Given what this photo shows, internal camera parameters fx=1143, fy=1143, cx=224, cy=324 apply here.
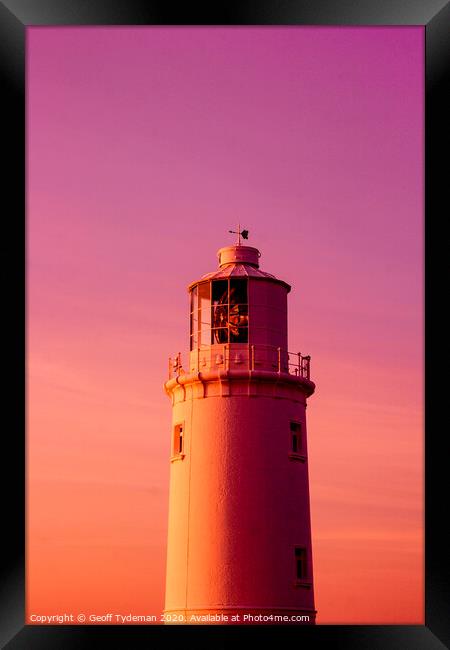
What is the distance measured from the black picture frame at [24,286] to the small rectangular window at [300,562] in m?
10.1

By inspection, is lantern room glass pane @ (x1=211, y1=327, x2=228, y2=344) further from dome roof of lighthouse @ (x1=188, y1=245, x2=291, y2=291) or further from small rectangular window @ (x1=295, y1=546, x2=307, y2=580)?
small rectangular window @ (x1=295, y1=546, x2=307, y2=580)

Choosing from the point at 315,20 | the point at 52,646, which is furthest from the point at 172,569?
the point at 315,20

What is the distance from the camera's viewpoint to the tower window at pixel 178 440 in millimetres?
24467

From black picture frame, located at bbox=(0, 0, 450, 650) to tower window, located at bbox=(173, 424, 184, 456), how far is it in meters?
11.0

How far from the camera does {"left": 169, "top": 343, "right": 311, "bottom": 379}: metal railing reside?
948 inches

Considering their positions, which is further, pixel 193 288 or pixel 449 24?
pixel 193 288

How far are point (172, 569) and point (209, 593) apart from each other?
4.46 feet

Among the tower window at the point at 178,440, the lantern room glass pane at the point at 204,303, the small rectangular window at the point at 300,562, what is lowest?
the small rectangular window at the point at 300,562

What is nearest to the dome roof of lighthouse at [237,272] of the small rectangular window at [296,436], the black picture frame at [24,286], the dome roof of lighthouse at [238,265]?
the dome roof of lighthouse at [238,265]

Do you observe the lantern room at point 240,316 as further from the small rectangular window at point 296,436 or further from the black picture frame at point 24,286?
the black picture frame at point 24,286

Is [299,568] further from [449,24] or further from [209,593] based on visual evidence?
[449,24]

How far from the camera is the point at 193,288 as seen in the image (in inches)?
989

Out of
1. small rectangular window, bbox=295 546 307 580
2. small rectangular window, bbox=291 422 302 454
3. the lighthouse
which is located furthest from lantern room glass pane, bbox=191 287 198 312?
small rectangular window, bbox=295 546 307 580

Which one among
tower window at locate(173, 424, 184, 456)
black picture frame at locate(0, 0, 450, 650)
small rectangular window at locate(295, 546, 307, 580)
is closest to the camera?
black picture frame at locate(0, 0, 450, 650)
